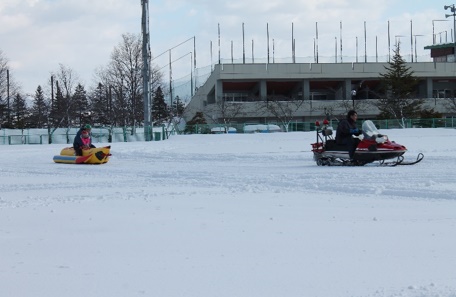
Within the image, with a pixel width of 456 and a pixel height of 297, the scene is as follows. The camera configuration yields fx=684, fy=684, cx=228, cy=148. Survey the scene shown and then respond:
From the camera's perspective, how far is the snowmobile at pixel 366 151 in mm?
17453

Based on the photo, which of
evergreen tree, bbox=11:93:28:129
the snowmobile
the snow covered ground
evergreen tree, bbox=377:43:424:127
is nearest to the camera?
the snow covered ground

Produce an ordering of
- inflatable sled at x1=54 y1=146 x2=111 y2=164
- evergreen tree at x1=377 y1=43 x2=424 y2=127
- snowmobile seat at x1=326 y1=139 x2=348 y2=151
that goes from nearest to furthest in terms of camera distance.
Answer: snowmobile seat at x1=326 y1=139 x2=348 y2=151, inflatable sled at x1=54 y1=146 x2=111 y2=164, evergreen tree at x1=377 y1=43 x2=424 y2=127

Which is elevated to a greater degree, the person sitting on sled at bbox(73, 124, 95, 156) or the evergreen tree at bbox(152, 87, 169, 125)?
the evergreen tree at bbox(152, 87, 169, 125)

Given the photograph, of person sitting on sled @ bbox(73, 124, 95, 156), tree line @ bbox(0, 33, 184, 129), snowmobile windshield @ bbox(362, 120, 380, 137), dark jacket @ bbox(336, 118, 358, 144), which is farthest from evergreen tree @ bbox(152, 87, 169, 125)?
snowmobile windshield @ bbox(362, 120, 380, 137)

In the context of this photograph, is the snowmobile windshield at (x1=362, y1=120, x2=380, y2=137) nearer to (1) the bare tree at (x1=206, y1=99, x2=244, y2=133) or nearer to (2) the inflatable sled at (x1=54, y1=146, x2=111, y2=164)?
(2) the inflatable sled at (x1=54, y1=146, x2=111, y2=164)

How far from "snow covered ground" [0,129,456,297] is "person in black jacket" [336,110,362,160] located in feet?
14.0

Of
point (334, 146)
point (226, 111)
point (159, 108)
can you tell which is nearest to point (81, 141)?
point (334, 146)

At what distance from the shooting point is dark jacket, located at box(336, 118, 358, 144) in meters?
18.2

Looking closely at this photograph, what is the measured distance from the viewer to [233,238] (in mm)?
7098

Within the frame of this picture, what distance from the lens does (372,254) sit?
6.23 m

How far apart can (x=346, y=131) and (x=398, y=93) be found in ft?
154

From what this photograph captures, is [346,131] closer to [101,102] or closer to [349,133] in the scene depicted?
[349,133]

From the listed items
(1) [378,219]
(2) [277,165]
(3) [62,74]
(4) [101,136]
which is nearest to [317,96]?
(3) [62,74]

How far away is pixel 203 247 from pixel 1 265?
187 cm
